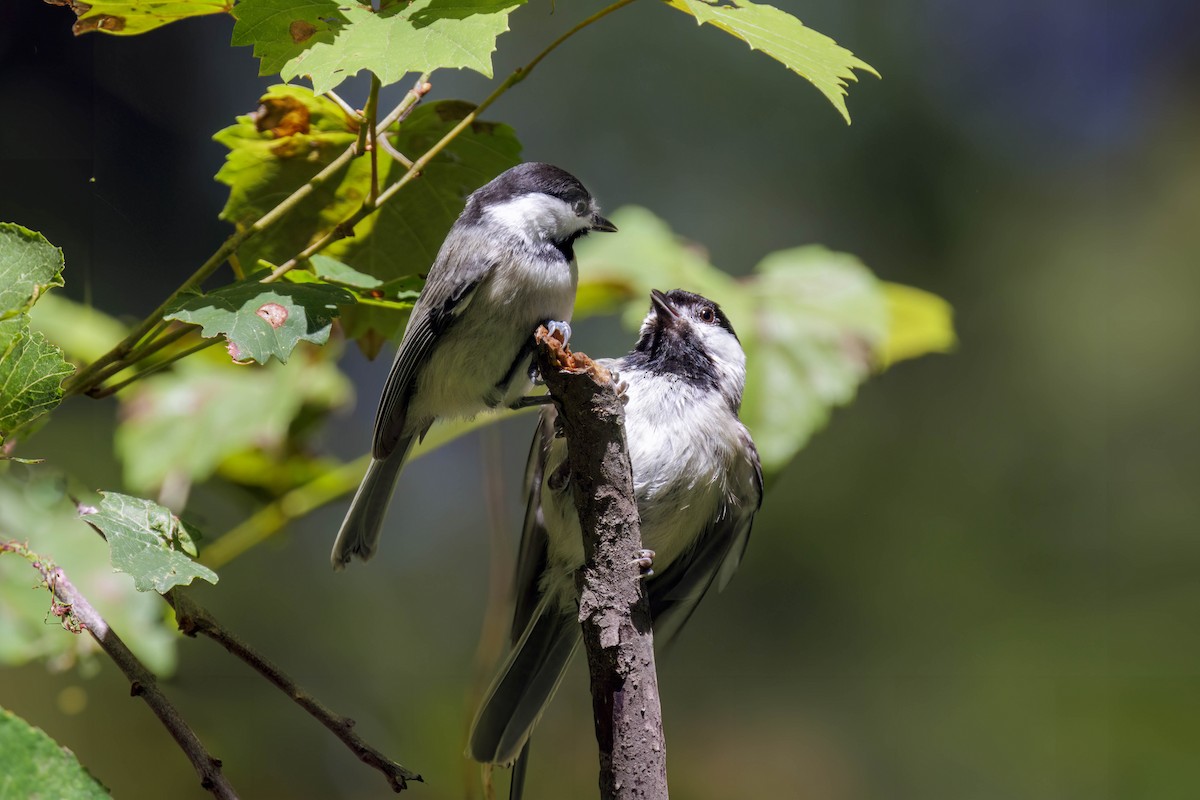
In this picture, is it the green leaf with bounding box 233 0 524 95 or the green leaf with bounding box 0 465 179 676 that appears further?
the green leaf with bounding box 0 465 179 676

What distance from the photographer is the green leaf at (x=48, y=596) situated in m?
1.52

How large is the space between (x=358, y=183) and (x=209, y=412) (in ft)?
2.88

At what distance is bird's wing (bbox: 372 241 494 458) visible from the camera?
1.70 m

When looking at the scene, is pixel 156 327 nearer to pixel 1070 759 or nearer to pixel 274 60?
pixel 274 60

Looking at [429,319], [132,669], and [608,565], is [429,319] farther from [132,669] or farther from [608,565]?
[132,669]

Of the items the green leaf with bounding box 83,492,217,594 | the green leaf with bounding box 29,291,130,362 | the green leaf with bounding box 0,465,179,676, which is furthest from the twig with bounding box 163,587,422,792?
the green leaf with bounding box 29,291,130,362

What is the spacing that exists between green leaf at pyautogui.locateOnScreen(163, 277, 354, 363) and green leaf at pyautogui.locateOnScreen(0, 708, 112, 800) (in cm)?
41

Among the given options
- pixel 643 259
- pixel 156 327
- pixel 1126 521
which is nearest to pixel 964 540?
pixel 1126 521

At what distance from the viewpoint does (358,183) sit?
145cm

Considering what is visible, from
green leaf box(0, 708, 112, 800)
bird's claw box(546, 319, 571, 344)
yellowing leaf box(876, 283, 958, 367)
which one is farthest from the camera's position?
yellowing leaf box(876, 283, 958, 367)

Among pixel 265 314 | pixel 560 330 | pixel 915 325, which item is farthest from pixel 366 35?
pixel 915 325

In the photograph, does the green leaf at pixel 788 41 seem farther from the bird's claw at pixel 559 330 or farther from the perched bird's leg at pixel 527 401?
the perched bird's leg at pixel 527 401

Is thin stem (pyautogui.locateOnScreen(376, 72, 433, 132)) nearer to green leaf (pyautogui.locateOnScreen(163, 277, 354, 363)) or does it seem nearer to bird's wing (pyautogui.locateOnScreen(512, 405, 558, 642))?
green leaf (pyautogui.locateOnScreen(163, 277, 354, 363))

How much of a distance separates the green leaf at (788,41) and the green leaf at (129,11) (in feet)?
1.94
